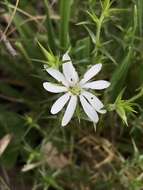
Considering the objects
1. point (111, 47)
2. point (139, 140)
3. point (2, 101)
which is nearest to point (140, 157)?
point (139, 140)

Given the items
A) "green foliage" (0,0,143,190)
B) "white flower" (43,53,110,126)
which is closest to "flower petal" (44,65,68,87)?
"white flower" (43,53,110,126)

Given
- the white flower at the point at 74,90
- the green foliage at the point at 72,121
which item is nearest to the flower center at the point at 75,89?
the white flower at the point at 74,90

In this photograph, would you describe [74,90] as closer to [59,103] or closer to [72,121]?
[59,103]

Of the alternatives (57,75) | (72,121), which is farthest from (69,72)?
(72,121)

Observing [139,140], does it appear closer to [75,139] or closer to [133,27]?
[75,139]

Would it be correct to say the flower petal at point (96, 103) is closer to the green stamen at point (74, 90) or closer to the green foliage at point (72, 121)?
the green stamen at point (74, 90)
